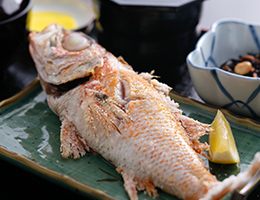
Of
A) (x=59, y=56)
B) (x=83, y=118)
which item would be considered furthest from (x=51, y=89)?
(x=83, y=118)

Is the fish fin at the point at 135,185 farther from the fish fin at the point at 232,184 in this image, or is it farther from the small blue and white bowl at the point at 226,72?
the small blue and white bowl at the point at 226,72

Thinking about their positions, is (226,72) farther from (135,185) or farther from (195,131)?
(135,185)

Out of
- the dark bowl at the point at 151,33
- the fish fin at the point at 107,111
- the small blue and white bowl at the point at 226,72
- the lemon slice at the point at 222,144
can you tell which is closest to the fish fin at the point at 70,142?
the fish fin at the point at 107,111

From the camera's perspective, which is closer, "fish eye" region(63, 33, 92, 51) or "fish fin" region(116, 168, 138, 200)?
"fish fin" region(116, 168, 138, 200)

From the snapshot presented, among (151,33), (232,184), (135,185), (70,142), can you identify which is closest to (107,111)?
(70,142)

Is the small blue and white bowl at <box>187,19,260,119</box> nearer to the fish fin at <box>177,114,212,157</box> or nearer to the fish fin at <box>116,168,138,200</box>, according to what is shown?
the fish fin at <box>177,114,212,157</box>

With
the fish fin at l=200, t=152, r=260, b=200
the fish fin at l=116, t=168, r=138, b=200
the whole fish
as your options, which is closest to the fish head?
the whole fish
